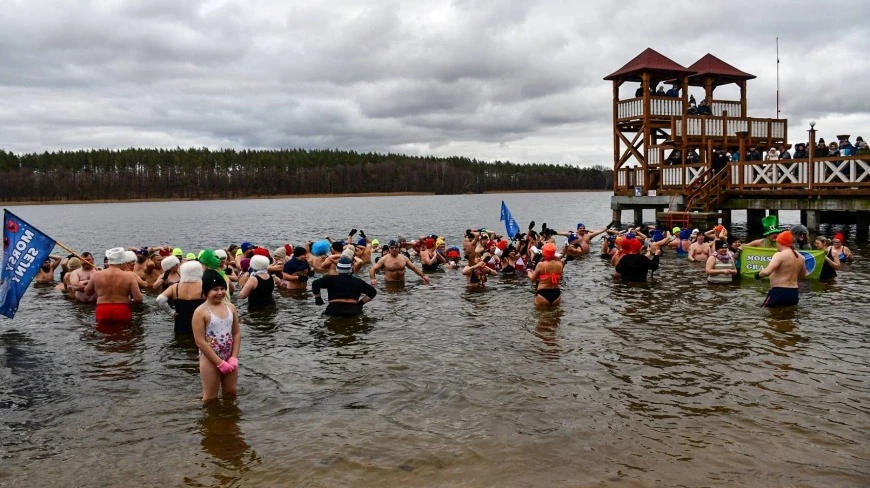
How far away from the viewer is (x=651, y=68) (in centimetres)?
3038

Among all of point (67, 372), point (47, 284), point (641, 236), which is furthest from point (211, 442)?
point (641, 236)

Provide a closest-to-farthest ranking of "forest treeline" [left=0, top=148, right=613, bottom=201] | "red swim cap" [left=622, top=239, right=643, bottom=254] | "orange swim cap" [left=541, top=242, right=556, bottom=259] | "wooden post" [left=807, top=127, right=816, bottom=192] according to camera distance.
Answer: "orange swim cap" [left=541, top=242, right=556, bottom=259] → "red swim cap" [left=622, top=239, right=643, bottom=254] → "wooden post" [left=807, top=127, right=816, bottom=192] → "forest treeline" [left=0, top=148, right=613, bottom=201]

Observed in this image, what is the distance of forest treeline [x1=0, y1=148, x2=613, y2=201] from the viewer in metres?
133

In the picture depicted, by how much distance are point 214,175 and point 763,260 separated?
470 feet

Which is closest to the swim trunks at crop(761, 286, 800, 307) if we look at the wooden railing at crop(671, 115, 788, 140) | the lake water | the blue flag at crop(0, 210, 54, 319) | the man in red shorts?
the lake water

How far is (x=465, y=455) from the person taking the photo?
20.1ft

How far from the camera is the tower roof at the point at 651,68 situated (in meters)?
30.5

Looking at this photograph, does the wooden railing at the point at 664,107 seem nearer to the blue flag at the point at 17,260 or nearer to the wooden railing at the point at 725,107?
the wooden railing at the point at 725,107

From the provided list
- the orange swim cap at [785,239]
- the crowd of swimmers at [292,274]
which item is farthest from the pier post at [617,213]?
the orange swim cap at [785,239]

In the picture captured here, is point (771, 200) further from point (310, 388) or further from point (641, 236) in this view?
point (310, 388)

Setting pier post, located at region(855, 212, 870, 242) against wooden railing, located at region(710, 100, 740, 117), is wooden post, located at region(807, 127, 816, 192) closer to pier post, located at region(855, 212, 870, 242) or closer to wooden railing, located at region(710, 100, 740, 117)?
pier post, located at region(855, 212, 870, 242)

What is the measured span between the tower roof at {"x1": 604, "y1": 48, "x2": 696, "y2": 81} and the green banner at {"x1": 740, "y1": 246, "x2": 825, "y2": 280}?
55.4 ft

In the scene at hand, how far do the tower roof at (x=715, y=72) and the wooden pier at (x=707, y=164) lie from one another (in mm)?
50

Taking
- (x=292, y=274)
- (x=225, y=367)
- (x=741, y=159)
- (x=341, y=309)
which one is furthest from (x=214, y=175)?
(x=225, y=367)
